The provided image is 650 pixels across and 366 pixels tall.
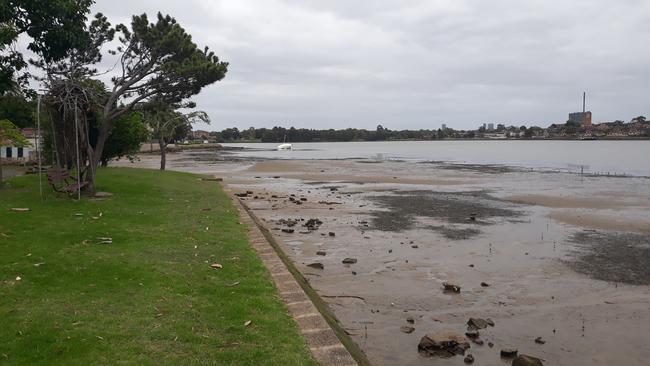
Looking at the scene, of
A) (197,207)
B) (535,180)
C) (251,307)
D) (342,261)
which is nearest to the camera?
(251,307)

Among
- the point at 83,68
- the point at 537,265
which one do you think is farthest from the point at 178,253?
the point at 83,68

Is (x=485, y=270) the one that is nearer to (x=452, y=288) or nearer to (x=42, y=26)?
(x=452, y=288)

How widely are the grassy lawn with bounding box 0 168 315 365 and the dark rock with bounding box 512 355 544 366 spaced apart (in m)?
3.24

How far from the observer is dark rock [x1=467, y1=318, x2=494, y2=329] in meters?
8.62

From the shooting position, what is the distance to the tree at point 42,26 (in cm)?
1477

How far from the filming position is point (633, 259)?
45.3 ft

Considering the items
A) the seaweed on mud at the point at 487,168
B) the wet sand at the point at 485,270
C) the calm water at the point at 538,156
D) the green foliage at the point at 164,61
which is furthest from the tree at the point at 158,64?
the calm water at the point at 538,156

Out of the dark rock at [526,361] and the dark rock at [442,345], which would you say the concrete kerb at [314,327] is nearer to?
the dark rock at [442,345]

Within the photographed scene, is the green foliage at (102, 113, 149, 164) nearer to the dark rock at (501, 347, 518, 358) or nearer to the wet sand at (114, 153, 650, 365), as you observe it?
the wet sand at (114, 153, 650, 365)

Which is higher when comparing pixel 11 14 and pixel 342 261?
pixel 11 14

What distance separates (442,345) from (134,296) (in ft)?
14.7

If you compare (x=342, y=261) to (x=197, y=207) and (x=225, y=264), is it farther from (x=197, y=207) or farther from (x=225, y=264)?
(x=197, y=207)

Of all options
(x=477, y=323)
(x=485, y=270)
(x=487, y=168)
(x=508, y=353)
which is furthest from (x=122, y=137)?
(x=487, y=168)

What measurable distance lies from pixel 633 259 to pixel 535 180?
29520 mm
